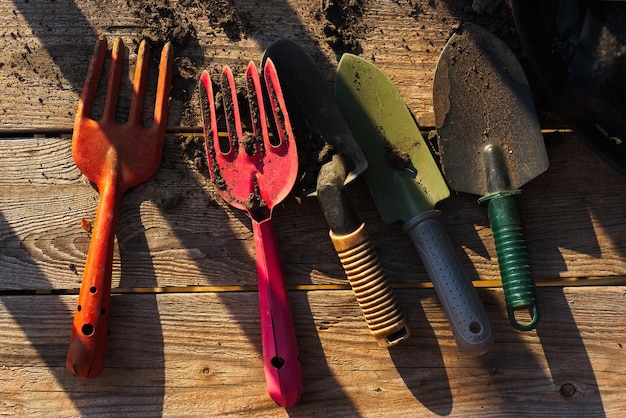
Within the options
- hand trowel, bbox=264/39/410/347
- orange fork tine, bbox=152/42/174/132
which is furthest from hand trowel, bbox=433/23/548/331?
orange fork tine, bbox=152/42/174/132

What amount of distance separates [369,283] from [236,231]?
28 cm

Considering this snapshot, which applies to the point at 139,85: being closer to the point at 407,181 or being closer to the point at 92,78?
the point at 92,78

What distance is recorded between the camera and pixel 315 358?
1.13 metres

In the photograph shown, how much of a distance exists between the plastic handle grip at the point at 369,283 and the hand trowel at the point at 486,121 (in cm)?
21

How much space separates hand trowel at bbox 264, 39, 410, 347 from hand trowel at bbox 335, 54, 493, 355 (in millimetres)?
42

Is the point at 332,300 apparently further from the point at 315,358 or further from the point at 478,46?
the point at 478,46

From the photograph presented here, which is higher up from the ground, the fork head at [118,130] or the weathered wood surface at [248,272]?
the fork head at [118,130]

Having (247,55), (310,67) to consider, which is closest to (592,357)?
(310,67)

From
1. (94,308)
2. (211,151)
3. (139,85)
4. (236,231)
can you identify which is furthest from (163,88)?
(94,308)

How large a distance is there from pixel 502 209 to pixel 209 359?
603mm

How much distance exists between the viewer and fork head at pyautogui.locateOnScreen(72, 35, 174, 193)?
1.16 metres

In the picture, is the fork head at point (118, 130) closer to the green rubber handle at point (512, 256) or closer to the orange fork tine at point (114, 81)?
the orange fork tine at point (114, 81)

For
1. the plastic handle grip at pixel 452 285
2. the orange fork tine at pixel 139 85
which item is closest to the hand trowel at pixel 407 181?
the plastic handle grip at pixel 452 285

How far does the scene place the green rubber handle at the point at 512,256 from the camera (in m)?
1.07
